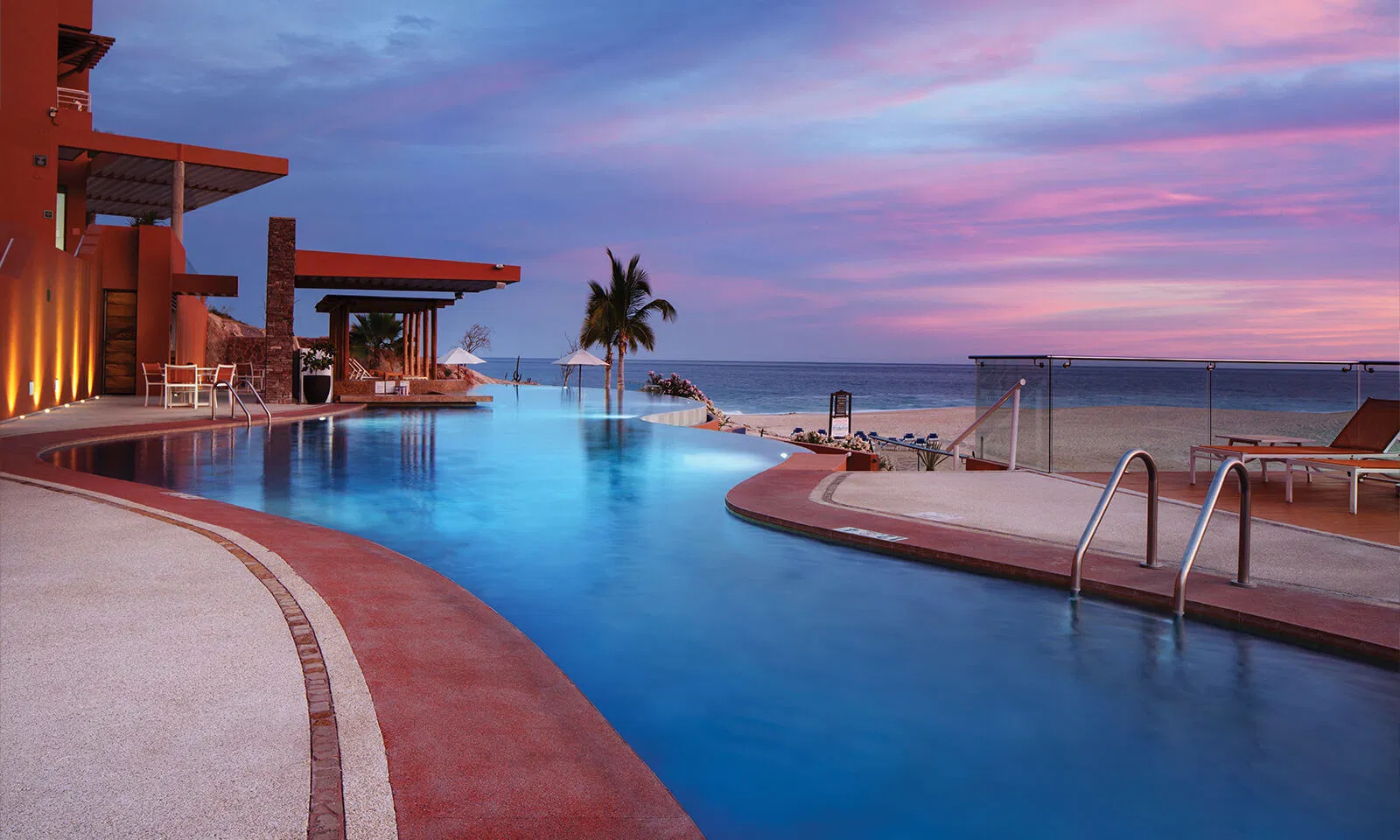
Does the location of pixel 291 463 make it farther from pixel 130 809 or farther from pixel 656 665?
pixel 130 809

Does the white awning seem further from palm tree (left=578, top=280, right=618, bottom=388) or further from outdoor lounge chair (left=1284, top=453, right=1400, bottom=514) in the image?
outdoor lounge chair (left=1284, top=453, right=1400, bottom=514)

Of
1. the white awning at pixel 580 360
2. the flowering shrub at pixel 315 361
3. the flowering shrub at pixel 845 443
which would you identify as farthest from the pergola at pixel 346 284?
the flowering shrub at pixel 845 443

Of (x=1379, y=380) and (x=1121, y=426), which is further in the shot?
(x=1121, y=426)

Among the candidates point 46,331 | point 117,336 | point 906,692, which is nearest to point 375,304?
point 117,336

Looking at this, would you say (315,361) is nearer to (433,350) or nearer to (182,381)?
(182,381)

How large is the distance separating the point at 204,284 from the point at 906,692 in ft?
71.8

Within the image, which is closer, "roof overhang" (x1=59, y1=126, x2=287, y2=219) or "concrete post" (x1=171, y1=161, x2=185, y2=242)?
"roof overhang" (x1=59, y1=126, x2=287, y2=219)

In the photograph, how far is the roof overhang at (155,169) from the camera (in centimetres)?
2052

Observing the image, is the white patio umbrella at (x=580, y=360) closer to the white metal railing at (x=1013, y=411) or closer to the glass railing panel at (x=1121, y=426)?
the glass railing panel at (x=1121, y=426)

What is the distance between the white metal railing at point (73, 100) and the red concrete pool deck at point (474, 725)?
21825 millimetres

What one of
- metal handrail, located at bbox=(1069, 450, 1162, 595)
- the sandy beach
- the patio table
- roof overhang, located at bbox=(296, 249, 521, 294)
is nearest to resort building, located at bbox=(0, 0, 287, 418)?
roof overhang, located at bbox=(296, 249, 521, 294)

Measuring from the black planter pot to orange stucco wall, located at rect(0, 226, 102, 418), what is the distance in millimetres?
4205

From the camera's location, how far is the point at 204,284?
2123cm

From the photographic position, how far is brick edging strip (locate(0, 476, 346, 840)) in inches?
86.0
